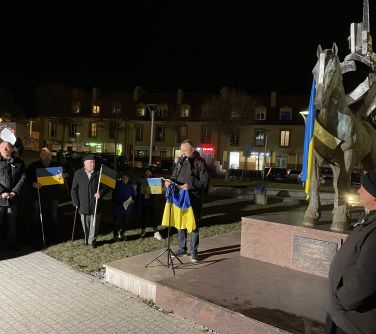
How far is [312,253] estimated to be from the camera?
579 cm

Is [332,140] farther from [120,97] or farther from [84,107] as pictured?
[84,107]

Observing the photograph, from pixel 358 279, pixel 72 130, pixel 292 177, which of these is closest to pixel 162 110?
pixel 72 130

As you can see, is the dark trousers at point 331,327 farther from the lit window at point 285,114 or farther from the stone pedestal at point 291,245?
the lit window at point 285,114

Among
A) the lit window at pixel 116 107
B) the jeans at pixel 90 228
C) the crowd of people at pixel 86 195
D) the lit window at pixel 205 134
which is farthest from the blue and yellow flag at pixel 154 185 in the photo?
the lit window at pixel 116 107

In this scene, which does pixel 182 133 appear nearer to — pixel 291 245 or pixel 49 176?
pixel 49 176

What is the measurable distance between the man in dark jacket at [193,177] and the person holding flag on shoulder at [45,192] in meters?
2.89

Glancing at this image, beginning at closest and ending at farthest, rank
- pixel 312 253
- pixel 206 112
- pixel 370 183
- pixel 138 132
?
pixel 370 183 < pixel 312 253 < pixel 206 112 < pixel 138 132

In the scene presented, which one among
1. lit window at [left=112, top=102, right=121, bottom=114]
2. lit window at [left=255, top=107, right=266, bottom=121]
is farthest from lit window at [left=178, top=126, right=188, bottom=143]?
lit window at [left=255, top=107, right=266, bottom=121]

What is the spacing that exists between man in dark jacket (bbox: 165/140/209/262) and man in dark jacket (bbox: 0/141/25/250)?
3.25 meters

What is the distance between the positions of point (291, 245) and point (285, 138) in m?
42.7

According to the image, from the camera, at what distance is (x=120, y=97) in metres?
49.9

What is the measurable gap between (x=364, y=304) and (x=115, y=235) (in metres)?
6.83

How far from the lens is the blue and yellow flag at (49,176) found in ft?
26.8

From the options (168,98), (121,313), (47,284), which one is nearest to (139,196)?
(47,284)
